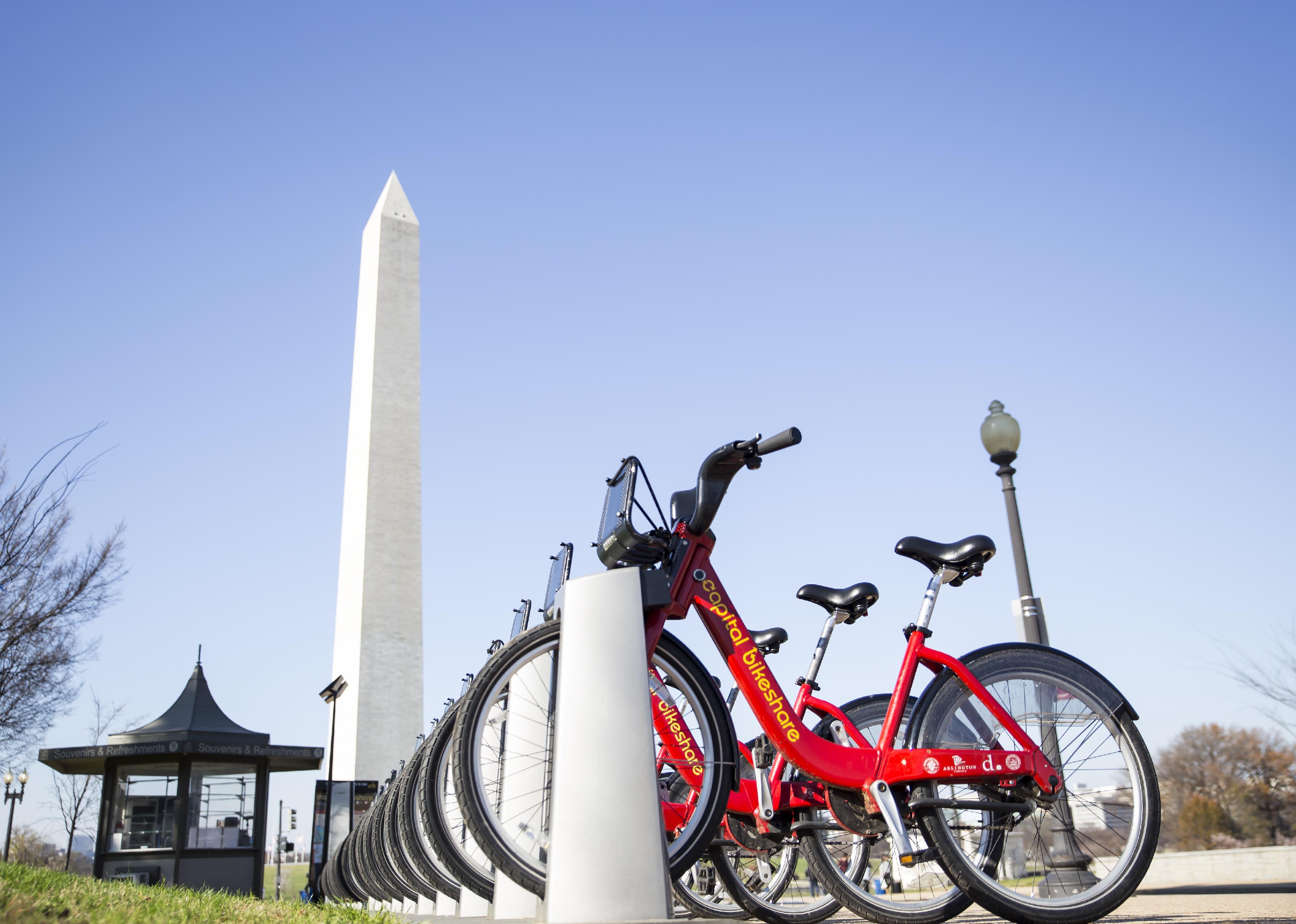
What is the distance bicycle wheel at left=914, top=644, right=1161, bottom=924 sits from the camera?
3434 mm

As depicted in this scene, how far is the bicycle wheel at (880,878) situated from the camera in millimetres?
3887

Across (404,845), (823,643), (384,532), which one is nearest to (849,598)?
(823,643)

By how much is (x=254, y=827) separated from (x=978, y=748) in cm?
1788

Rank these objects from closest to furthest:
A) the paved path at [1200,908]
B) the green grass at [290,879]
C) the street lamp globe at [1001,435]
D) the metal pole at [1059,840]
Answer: the metal pole at [1059,840]
the paved path at [1200,908]
the street lamp globe at [1001,435]
the green grass at [290,879]

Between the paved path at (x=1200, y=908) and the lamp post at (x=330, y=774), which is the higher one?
the lamp post at (x=330, y=774)

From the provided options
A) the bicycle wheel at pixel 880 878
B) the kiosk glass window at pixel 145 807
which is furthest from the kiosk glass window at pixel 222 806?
the bicycle wheel at pixel 880 878

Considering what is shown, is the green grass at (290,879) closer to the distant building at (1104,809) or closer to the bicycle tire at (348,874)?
the bicycle tire at (348,874)

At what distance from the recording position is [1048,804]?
367 centimetres

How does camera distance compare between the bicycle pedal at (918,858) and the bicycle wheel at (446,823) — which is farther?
the bicycle pedal at (918,858)

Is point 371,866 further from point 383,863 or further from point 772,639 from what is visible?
point 772,639

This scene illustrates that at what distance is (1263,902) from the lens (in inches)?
265

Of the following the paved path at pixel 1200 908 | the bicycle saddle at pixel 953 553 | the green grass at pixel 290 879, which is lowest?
the green grass at pixel 290 879

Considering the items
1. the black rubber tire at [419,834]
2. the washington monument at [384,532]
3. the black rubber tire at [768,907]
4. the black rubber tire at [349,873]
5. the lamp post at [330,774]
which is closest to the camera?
the black rubber tire at [419,834]

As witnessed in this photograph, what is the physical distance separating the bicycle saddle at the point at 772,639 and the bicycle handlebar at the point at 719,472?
7.64ft
